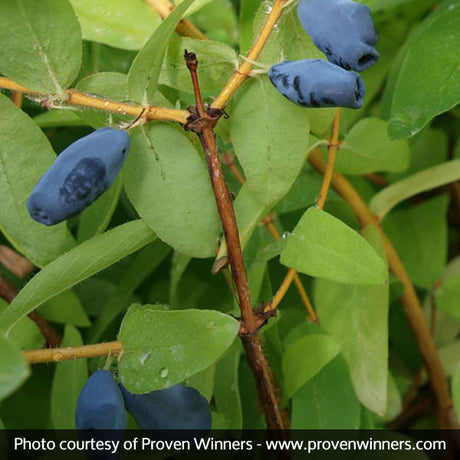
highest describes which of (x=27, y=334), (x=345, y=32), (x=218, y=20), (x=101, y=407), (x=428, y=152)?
(x=218, y=20)

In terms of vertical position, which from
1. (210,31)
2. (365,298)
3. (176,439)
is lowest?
(176,439)

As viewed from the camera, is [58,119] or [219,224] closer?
[219,224]

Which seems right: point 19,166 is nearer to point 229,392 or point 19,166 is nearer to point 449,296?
point 229,392

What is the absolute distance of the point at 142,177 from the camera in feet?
1.61

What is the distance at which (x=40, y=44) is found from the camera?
47cm

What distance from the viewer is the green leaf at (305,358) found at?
1.93 feet

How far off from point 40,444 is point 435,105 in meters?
0.48

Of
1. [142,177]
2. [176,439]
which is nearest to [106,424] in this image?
[176,439]

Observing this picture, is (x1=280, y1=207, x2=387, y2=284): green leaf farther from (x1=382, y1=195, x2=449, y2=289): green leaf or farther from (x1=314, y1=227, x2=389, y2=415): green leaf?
(x1=382, y1=195, x2=449, y2=289): green leaf

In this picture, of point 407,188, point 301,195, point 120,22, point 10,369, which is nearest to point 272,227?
point 301,195

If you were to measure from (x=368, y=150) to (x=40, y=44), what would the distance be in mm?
347

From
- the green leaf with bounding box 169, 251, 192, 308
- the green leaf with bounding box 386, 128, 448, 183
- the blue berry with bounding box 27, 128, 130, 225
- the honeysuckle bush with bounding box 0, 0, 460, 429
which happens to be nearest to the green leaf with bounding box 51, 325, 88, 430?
the honeysuckle bush with bounding box 0, 0, 460, 429

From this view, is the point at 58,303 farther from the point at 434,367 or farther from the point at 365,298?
the point at 434,367

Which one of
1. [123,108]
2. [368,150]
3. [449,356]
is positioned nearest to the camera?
[123,108]
